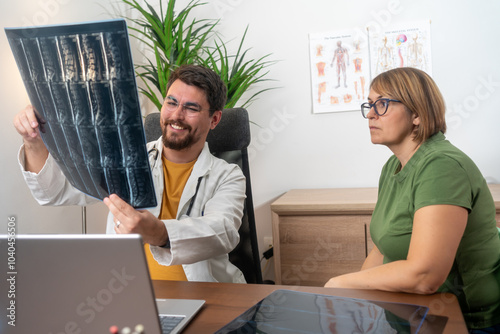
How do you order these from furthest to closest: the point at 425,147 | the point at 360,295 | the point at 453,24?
the point at 453,24 → the point at 425,147 → the point at 360,295

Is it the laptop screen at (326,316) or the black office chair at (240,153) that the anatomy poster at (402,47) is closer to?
the black office chair at (240,153)

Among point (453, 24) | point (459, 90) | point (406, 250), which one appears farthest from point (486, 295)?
point (453, 24)

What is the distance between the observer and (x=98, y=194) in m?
0.92

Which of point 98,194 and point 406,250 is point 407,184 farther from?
point 98,194

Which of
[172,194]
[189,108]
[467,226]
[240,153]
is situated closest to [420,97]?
[467,226]

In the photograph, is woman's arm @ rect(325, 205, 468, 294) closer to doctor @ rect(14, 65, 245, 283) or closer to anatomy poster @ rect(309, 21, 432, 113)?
doctor @ rect(14, 65, 245, 283)

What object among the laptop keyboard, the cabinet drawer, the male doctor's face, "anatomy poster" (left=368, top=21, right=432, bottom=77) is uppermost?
"anatomy poster" (left=368, top=21, right=432, bottom=77)

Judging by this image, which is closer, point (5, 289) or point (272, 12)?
point (5, 289)

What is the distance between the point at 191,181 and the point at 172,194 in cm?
10

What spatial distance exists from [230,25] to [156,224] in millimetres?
2143

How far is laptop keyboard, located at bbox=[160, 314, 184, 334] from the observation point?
0.76 m

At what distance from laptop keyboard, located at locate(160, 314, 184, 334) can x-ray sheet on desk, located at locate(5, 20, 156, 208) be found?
9.2 inches

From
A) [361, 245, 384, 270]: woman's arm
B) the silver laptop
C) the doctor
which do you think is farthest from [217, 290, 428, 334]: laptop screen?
[361, 245, 384, 270]: woman's arm

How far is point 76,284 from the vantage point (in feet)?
1.74
